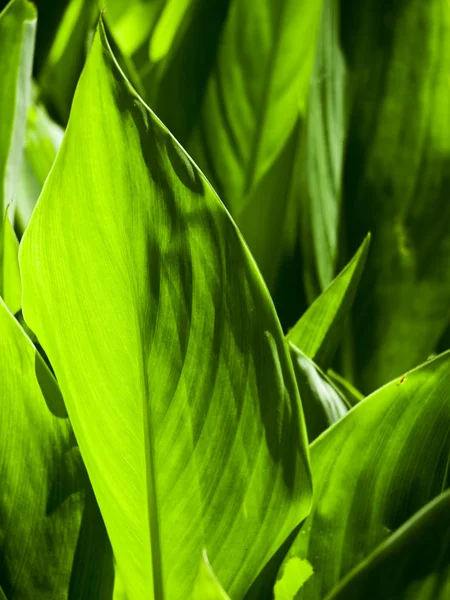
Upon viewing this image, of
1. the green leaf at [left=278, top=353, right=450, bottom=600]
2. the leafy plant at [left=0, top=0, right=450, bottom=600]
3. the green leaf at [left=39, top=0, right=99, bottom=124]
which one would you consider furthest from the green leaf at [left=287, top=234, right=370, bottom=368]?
the green leaf at [left=39, top=0, right=99, bottom=124]

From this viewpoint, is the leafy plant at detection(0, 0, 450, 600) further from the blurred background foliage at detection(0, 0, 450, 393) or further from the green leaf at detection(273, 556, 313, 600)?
the blurred background foliage at detection(0, 0, 450, 393)

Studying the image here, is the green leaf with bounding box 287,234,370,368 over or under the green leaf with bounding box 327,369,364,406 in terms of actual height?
over

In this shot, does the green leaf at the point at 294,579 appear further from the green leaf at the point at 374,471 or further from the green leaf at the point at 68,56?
the green leaf at the point at 68,56

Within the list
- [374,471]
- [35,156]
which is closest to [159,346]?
[374,471]

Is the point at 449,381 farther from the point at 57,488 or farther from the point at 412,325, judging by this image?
the point at 412,325

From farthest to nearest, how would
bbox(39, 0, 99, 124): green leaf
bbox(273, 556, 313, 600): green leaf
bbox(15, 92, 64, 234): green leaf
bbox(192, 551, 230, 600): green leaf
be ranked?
1. bbox(39, 0, 99, 124): green leaf
2. bbox(15, 92, 64, 234): green leaf
3. bbox(273, 556, 313, 600): green leaf
4. bbox(192, 551, 230, 600): green leaf

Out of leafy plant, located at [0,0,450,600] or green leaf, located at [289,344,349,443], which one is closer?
leafy plant, located at [0,0,450,600]
